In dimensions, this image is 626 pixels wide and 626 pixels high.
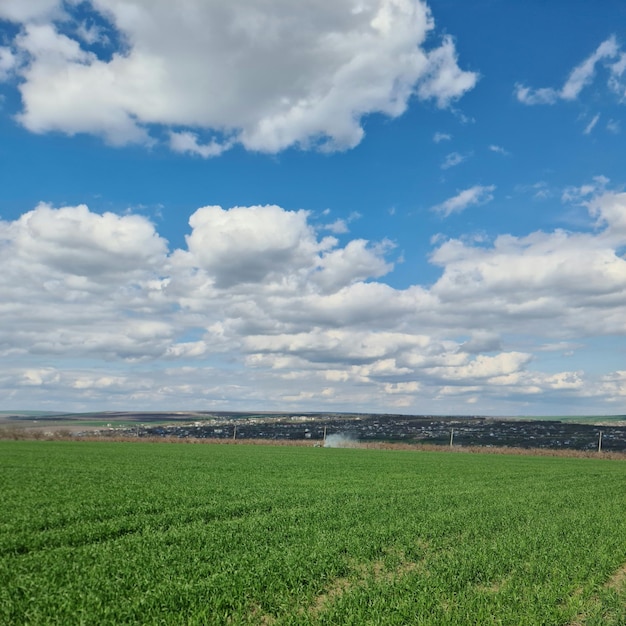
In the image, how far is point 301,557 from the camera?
36.9 ft

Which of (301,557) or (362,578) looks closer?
(362,578)

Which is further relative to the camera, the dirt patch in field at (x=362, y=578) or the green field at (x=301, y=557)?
the dirt patch in field at (x=362, y=578)

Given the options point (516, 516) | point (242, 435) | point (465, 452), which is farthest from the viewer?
point (242, 435)

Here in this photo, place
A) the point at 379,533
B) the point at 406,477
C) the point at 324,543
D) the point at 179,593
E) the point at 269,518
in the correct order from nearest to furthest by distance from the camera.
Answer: the point at 179,593 → the point at 324,543 → the point at 379,533 → the point at 269,518 → the point at 406,477

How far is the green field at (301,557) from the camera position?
8359mm

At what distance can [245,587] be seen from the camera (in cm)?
920

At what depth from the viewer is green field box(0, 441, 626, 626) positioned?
836 centimetres

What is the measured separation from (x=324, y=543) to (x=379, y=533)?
6.97 feet

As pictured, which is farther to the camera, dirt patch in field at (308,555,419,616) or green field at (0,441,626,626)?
dirt patch in field at (308,555,419,616)

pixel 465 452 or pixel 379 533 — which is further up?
pixel 379 533

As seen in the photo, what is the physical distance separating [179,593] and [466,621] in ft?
14.8

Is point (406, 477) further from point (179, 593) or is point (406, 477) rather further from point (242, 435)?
point (242, 435)

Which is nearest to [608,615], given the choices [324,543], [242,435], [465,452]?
[324,543]

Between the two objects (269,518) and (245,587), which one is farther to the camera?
(269,518)
